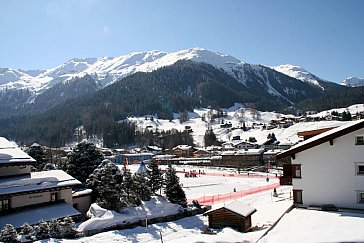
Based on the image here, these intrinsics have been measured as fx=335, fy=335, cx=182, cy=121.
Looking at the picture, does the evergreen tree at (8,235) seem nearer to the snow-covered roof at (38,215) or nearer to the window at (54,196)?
the snow-covered roof at (38,215)

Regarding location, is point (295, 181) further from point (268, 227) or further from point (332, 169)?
point (268, 227)

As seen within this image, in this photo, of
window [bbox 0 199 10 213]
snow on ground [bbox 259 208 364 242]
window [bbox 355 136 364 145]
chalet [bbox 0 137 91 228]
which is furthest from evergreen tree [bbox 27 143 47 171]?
window [bbox 355 136 364 145]

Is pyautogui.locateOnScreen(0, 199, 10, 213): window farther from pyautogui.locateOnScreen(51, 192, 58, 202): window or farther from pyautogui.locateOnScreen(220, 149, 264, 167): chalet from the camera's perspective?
pyautogui.locateOnScreen(220, 149, 264, 167): chalet

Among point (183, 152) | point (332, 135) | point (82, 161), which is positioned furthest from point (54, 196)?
point (183, 152)

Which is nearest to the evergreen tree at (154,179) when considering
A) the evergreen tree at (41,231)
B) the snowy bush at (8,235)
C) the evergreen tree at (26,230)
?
the evergreen tree at (41,231)

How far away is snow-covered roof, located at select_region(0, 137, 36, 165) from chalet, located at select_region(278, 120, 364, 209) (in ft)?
71.0

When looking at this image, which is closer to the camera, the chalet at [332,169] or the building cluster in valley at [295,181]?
the chalet at [332,169]

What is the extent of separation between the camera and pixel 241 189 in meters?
48.1

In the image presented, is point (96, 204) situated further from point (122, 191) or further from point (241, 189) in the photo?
point (241, 189)

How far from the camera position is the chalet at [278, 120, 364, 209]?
62.8ft

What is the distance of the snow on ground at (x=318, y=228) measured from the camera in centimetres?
1435

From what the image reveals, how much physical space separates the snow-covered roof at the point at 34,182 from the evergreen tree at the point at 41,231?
4119mm

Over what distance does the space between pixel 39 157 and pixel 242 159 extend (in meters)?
55.5

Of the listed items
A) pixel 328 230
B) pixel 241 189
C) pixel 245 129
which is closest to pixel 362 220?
pixel 328 230
